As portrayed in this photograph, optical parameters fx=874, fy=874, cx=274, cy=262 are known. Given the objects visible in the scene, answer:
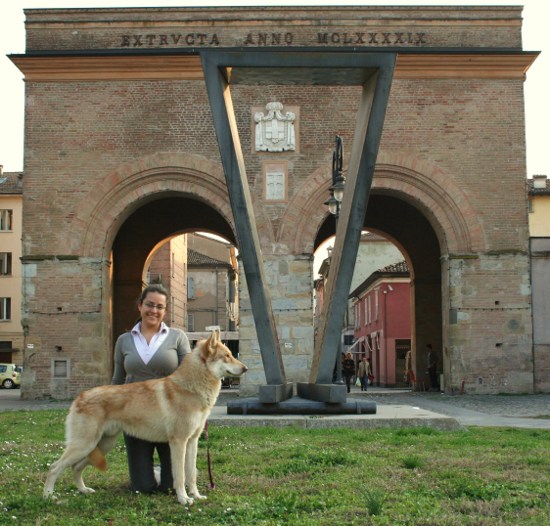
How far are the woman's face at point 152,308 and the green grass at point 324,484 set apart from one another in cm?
124

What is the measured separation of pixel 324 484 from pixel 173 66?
17.1 meters

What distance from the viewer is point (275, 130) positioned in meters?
22.0

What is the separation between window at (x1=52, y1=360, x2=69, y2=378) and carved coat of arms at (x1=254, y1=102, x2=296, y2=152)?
23.5 ft

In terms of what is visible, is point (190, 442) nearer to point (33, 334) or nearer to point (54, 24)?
point (33, 334)

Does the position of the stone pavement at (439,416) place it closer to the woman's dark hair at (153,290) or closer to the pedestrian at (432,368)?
the woman's dark hair at (153,290)

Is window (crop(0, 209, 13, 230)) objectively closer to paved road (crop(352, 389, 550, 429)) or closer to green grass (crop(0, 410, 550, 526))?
paved road (crop(352, 389, 550, 429))

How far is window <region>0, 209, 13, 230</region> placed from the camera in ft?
172

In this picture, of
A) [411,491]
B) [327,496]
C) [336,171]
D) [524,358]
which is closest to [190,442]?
[327,496]

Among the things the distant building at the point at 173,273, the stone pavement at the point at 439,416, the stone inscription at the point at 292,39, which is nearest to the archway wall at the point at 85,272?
the stone pavement at the point at 439,416

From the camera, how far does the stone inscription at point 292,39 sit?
21797mm

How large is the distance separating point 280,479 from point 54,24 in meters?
18.2

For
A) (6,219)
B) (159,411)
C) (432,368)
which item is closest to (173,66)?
(432,368)

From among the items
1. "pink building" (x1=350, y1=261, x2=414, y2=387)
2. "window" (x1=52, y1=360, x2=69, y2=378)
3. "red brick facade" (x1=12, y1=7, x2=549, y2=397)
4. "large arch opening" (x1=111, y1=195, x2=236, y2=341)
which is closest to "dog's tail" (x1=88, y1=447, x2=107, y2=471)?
"red brick facade" (x1=12, y1=7, x2=549, y2=397)

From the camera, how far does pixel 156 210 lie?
90.3ft
